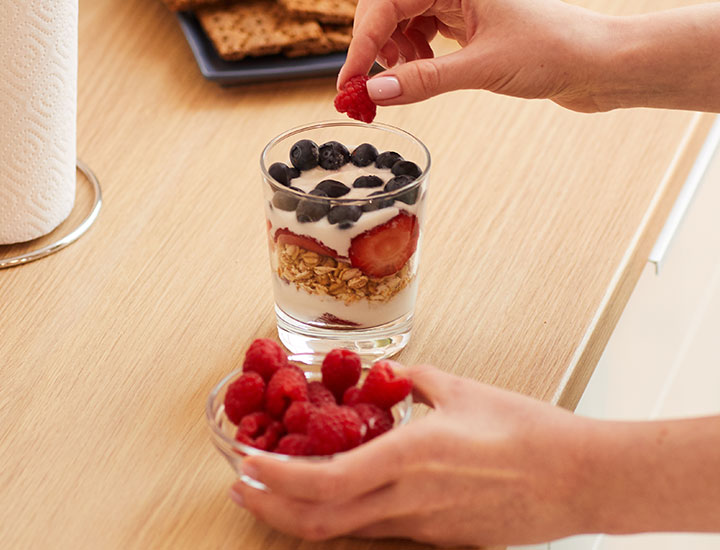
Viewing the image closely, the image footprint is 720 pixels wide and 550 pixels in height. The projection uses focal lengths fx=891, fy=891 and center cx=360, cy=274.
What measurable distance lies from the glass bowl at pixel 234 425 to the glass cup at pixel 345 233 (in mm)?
72

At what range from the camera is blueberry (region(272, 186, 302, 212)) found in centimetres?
75

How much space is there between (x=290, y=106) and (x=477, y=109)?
258mm

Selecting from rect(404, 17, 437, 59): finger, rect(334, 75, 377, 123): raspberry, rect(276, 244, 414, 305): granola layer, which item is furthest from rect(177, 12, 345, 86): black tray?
rect(276, 244, 414, 305): granola layer

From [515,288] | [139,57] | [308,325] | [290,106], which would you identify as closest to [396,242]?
[308,325]

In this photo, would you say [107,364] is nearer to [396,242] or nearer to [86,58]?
[396,242]

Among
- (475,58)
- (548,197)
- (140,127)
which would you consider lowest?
(548,197)

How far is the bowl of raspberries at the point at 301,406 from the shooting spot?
0.63 meters

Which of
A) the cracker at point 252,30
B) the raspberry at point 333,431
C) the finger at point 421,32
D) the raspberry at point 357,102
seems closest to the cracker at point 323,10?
the cracker at point 252,30

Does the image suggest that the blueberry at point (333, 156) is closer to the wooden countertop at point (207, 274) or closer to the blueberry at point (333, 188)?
the blueberry at point (333, 188)

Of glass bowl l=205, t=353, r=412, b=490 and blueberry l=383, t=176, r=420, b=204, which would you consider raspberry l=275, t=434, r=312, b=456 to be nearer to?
glass bowl l=205, t=353, r=412, b=490

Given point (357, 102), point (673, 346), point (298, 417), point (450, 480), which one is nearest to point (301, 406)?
point (298, 417)

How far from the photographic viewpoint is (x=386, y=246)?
2.51 ft

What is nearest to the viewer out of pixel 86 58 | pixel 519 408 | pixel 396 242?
pixel 519 408

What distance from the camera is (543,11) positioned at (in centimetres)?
88
